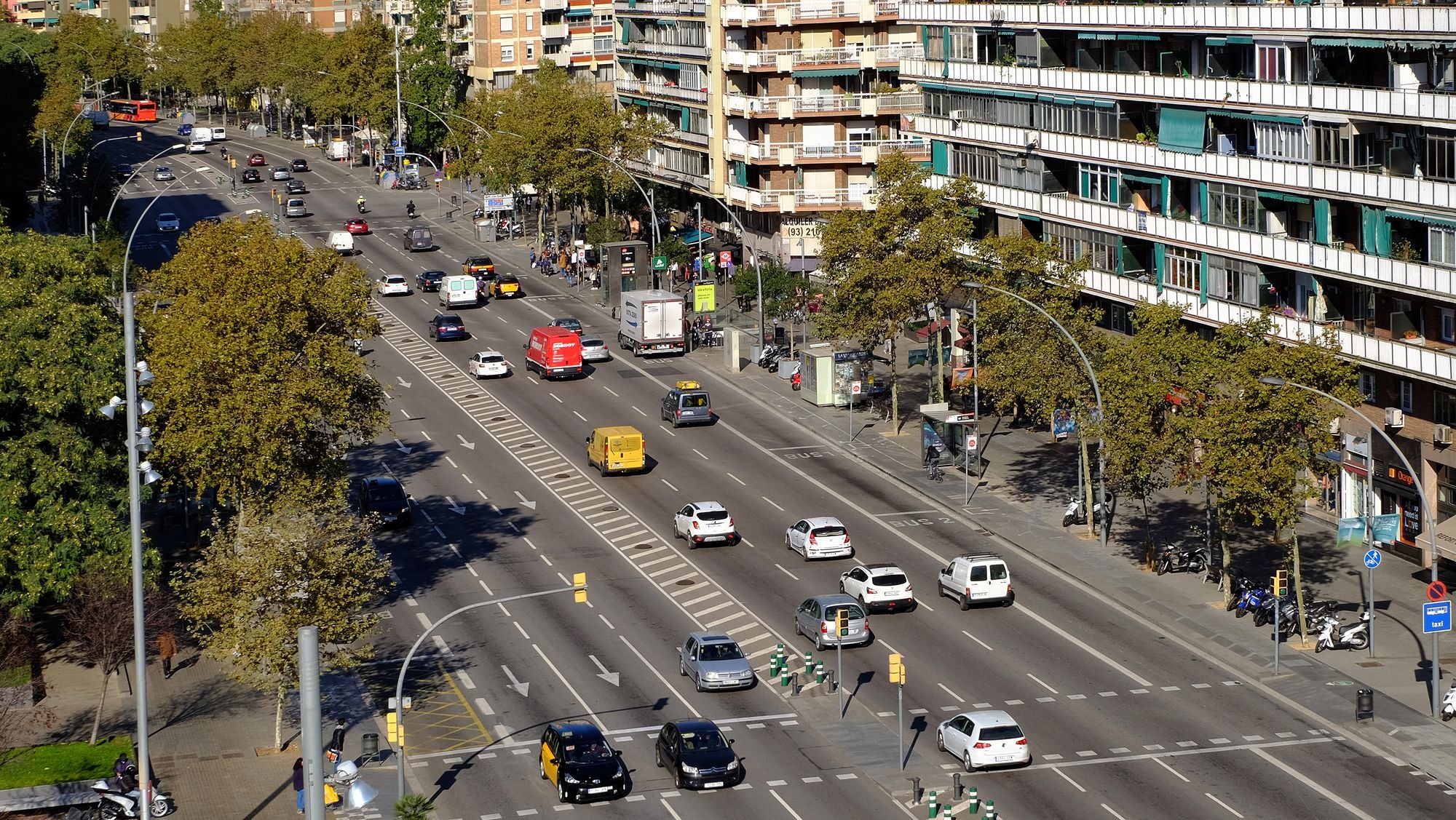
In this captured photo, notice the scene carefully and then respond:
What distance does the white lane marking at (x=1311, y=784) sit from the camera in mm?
49531

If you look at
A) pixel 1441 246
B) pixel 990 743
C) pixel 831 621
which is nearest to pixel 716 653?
pixel 831 621

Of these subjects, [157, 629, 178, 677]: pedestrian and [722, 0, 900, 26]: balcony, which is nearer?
[157, 629, 178, 677]: pedestrian

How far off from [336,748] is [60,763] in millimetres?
7308

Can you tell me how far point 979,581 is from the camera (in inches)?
2616

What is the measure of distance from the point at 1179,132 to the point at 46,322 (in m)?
45.6

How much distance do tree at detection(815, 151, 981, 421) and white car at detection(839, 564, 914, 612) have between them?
74.4 ft

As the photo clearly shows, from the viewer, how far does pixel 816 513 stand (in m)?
79.1

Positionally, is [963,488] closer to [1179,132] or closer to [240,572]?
[1179,132]

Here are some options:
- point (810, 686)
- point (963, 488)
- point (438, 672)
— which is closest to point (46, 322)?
point (438, 672)

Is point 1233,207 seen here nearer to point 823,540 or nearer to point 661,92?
point 823,540

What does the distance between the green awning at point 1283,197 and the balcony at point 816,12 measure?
4897 centimetres

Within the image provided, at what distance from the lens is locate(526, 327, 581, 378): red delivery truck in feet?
340

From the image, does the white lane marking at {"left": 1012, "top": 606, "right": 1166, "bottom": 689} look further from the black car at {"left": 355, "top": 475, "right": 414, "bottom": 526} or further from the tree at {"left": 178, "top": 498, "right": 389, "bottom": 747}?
the black car at {"left": 355, "top": 475, "right": 414, "bottom": 526}

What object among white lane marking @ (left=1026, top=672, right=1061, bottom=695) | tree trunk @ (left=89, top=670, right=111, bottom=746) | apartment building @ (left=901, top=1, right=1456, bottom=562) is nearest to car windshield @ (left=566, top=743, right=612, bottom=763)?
tree trunk @ (left=89, top=670, right=111, bottom=746)
